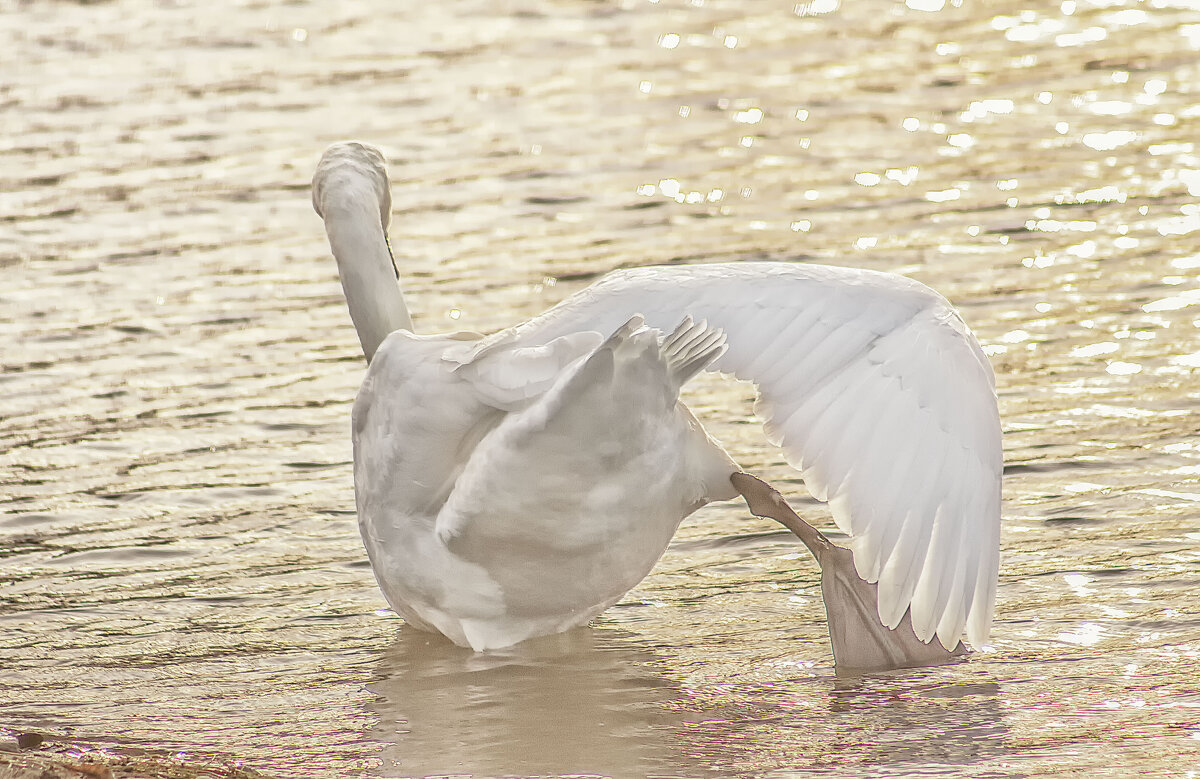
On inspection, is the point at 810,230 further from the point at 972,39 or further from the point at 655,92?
the point at 972,39

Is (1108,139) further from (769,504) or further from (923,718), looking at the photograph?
(923,718)

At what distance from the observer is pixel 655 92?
1341 cm

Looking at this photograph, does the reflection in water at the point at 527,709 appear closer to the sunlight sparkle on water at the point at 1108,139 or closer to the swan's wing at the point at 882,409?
the swan's wing at the point at 882,409

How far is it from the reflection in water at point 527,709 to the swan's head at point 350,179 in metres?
1.52

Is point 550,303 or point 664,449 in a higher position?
point 664,449

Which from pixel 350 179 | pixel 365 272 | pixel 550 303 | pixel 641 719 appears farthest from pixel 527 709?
pixel 550 303

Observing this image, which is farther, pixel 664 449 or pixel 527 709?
pixel 527 709

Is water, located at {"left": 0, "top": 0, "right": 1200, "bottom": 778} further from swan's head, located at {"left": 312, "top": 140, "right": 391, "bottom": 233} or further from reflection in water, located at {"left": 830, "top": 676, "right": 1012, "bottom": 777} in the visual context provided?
swan's head, located at {"left": 312, "top": 140, "right": 391, "bottom": 233}

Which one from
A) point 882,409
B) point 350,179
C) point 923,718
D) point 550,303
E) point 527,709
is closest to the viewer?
point 882,409

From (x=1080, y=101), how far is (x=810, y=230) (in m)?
2.82

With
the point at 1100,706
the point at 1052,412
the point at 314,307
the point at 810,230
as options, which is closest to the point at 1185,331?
the point at 1052,412

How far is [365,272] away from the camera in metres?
6.89

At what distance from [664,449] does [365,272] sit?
5.38 ft

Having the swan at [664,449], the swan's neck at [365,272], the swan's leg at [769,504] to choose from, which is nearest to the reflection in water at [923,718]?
the swan at [664,449]
